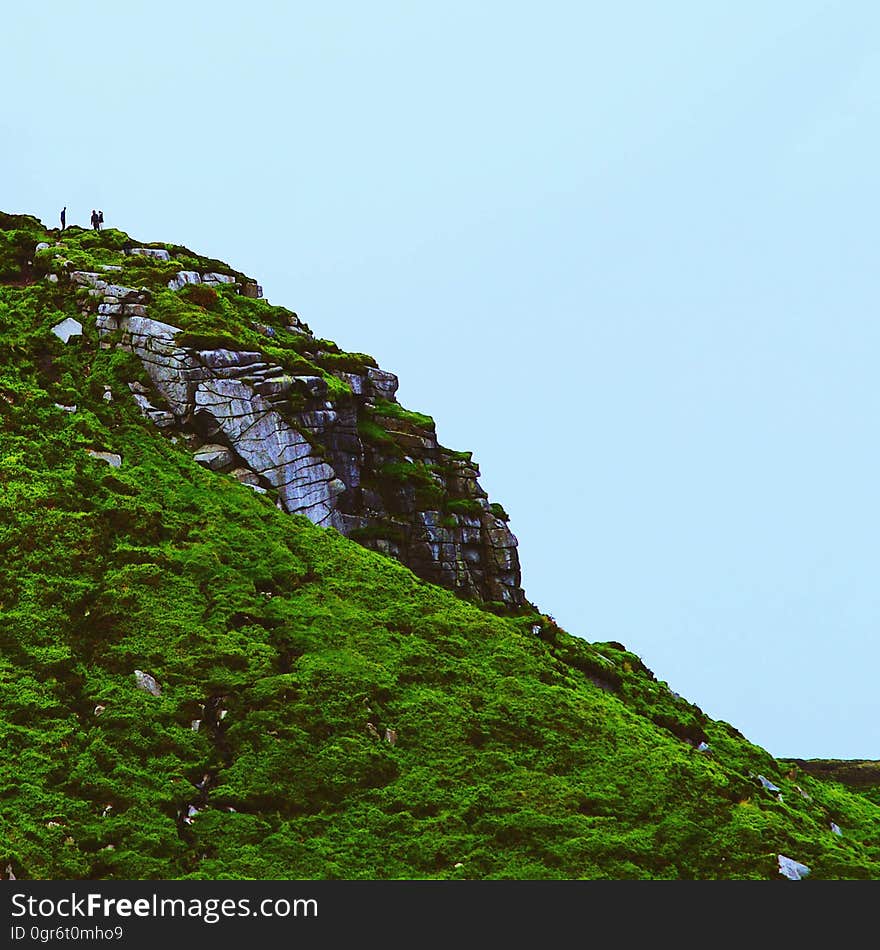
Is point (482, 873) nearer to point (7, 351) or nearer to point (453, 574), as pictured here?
point (453, 574)

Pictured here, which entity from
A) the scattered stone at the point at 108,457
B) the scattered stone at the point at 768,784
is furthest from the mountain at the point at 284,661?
the scattered stone at the point at 768,784

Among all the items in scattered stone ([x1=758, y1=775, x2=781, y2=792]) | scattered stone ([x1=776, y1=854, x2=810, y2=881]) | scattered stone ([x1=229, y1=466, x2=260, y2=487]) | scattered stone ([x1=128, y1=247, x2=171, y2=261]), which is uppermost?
scattered stone ([x1=128, y1=247, x2=171, y2=261])

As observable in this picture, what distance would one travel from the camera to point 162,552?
4350 centimetres

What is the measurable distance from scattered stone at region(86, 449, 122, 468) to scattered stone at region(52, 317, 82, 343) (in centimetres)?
947

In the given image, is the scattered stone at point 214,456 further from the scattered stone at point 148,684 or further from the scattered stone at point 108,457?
the scattered stone at point 148,684

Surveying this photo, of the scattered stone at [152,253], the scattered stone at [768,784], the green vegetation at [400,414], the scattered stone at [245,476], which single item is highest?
the scattered stone at [152,253]

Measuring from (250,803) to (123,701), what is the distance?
597cm

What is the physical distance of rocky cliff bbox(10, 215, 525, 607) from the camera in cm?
5244

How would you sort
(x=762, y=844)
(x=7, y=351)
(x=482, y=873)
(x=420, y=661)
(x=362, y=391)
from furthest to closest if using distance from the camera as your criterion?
1. (x=362, y=391)
2. (x=7, y=351)
3. (x=420, y=661)
4. (x=762, y=844)
5. (x=482, y=873)

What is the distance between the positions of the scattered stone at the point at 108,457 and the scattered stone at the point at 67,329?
9.47 meters

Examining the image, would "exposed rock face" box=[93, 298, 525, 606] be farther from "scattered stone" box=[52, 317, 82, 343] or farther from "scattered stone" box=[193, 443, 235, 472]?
"scattered stone" box=[52, 317, 82, 343]

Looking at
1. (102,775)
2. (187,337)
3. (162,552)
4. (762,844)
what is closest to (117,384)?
(187,337)

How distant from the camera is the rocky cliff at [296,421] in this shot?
5244 centimetres

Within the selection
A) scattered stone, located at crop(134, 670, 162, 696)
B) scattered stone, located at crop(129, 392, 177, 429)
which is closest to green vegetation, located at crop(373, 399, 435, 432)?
scattered stone, located at crop(129, 392, 177, 429)
